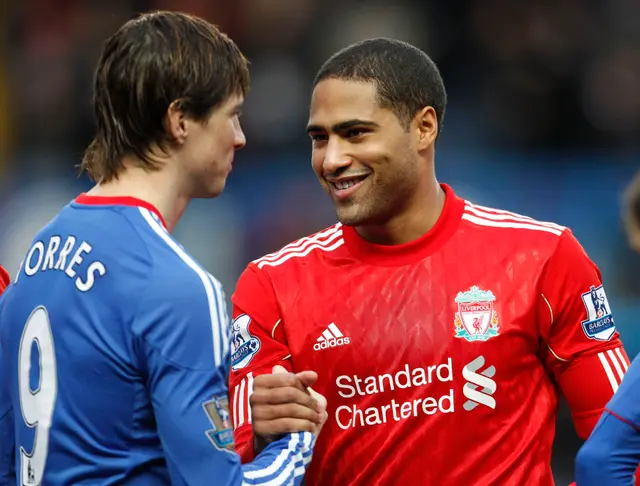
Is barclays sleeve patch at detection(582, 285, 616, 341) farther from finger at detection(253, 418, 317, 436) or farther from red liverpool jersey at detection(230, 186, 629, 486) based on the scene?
finger at detection(253, 418, 317, 436)

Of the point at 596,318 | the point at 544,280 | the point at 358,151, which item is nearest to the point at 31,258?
the point at 358,151

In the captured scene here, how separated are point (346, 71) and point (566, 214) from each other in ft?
15.0

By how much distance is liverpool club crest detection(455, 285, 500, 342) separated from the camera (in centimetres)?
364

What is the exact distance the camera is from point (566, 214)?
8.09m

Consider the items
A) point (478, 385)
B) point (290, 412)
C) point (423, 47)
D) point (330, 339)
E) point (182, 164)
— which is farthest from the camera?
point (423, 47)

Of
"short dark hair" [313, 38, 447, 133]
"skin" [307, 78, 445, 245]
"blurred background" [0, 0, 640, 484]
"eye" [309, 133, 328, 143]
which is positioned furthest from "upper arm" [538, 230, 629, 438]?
"blurred background" [0, 0, 640, 484]

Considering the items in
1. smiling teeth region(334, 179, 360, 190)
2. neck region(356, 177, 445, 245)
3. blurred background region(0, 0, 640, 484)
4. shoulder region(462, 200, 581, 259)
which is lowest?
shoulder region(462, 200, 581, 259)

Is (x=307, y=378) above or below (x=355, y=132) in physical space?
below

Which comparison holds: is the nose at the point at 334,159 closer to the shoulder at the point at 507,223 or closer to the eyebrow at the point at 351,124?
the eyebrow at the point at 351,124

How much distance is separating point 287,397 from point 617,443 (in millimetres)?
881

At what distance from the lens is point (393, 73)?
12.7 ft

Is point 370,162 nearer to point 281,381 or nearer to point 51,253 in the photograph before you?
point 281,381

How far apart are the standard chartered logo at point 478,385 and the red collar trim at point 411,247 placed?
0.42 meters

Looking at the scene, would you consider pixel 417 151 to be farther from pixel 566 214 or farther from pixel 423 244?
pixel 566 214
